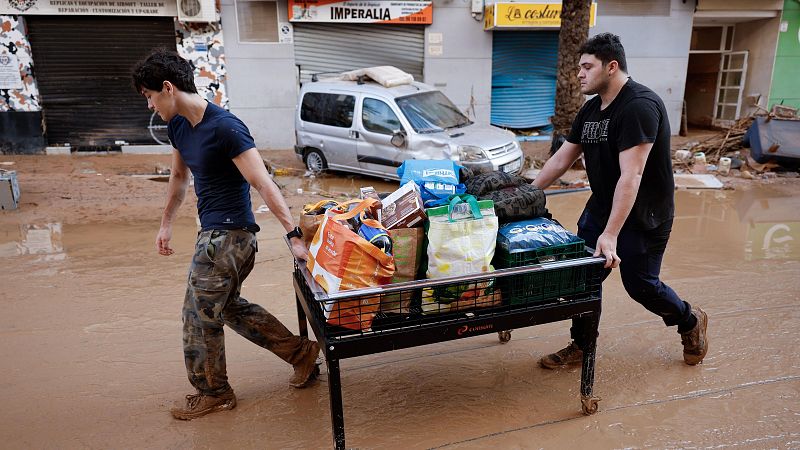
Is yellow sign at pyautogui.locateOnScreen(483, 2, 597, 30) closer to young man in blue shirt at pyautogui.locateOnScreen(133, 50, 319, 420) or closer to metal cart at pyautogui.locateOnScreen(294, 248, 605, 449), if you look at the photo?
young man in blue shirt at pyautogui.locateOnScreen(133, 50, 319, 420)

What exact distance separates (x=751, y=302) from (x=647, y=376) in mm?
1693

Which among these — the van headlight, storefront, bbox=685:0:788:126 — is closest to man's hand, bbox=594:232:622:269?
the van headlight

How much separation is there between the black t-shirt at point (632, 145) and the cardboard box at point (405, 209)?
3.94 ft

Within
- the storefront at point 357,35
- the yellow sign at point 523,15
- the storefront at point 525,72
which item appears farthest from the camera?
the storefront at point 525,72

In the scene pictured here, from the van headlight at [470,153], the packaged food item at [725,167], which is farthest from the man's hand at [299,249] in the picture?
the packaged food item at [725,167]

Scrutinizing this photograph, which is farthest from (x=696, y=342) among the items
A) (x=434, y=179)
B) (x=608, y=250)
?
(x=434, y=179)

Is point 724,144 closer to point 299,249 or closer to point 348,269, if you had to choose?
point 299,249

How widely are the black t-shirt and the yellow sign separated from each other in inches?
403

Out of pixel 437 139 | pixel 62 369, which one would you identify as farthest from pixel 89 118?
pixel 62 369

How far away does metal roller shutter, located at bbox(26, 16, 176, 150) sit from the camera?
1196 centimetres

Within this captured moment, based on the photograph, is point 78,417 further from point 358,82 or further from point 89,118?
point 89,118

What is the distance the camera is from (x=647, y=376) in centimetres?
362

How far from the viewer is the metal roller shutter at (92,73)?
1196 centimetres

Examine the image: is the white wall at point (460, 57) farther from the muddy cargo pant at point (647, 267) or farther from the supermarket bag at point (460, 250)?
the supermarket bag at point (460, 250)
